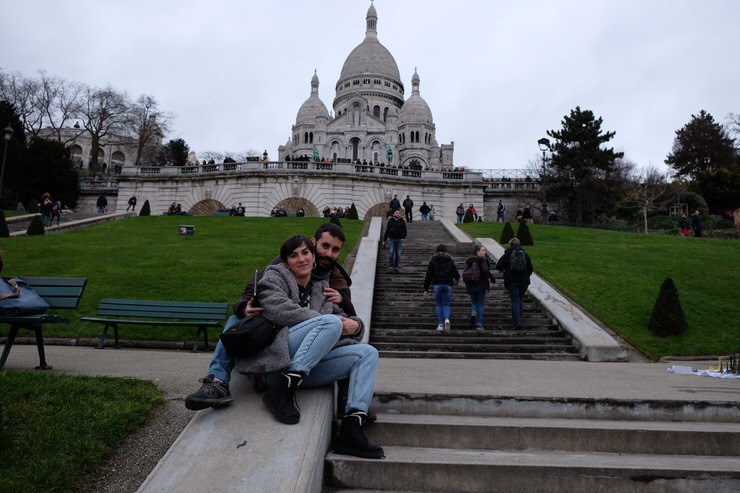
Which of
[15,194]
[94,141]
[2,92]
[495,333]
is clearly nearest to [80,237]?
[495,333]

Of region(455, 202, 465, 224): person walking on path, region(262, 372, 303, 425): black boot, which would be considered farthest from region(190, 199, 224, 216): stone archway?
region(262, 372, 303, 425): black boot

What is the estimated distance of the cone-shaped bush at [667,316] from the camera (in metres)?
9.82

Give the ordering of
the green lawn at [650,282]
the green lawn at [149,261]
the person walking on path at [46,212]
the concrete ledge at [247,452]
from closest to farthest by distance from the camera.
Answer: the concrete ledge at [247,452] < the green lawn at [650,282] < the green lawn at [149,261] < the person walking on path at [46,212]

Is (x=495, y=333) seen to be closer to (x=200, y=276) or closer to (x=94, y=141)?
(x=200, y=276)

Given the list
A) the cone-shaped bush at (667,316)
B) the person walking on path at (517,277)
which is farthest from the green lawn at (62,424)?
the cone-shaped bush at (667,316)

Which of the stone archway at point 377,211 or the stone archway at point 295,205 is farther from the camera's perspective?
the stone archway at point 377,211

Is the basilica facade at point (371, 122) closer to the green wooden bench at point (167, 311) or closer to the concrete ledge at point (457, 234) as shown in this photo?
the concrete ledge at point (457, 234)

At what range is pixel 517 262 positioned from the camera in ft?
33.0

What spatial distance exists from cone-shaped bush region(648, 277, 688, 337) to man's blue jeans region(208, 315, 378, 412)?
7.91 m

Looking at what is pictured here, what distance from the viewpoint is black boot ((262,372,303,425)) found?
368cm

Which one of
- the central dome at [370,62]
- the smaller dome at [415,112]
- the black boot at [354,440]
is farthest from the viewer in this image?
the central dome at [370,62]

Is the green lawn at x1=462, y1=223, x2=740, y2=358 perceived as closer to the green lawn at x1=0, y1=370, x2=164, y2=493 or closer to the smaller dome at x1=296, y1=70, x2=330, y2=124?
the green lawn at x1=0, y1=370, x2=164, y2=493

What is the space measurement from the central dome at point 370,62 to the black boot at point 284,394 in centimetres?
8377

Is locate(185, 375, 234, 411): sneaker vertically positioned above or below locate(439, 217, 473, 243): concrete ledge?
below
